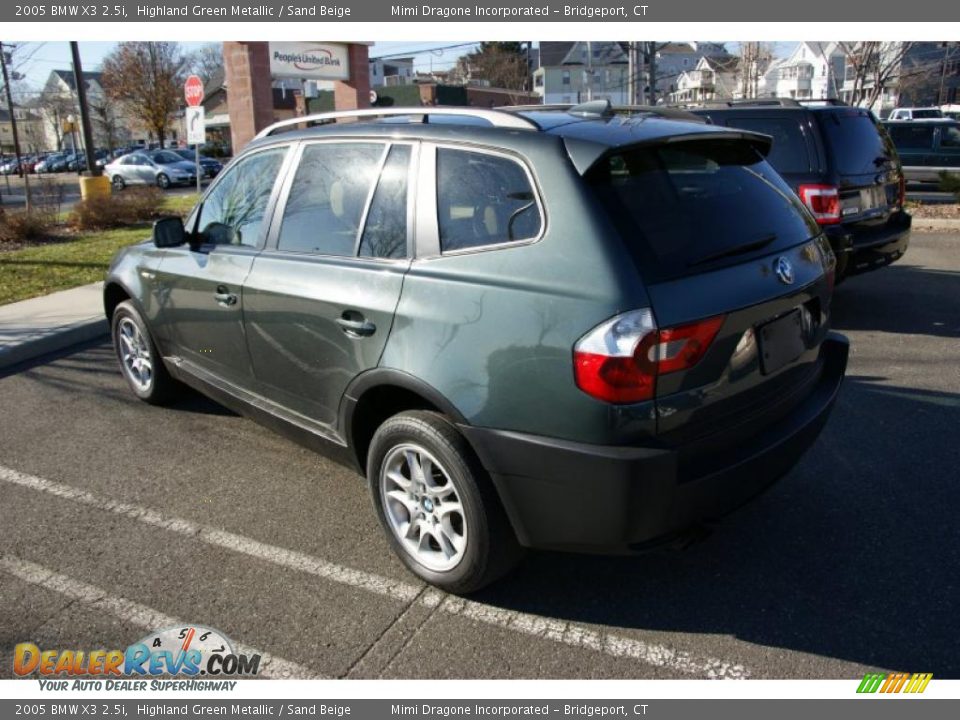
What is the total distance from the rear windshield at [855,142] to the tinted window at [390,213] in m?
4.78

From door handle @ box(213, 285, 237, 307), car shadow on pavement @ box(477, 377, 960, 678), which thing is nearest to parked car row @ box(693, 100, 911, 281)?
car shadow on pavement @ box(477, 377, 960, 678)

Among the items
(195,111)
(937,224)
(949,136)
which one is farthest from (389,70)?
(937,224)

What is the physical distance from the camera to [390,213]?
330cm

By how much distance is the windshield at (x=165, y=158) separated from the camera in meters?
31.6

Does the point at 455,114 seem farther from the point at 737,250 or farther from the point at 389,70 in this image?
the point at 389,70

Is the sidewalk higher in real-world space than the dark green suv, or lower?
lower

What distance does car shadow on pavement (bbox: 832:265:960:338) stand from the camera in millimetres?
6801

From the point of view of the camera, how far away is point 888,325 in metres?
6.84

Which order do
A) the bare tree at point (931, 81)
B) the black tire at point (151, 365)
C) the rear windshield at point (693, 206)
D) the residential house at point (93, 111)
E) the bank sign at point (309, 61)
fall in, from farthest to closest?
the residential house at point (93, 111) < the bare tree at point (931, 81) < the bank sign at point (309, 61) < the black tire at point (151, 365) < the rear windshield at point (693, 206)

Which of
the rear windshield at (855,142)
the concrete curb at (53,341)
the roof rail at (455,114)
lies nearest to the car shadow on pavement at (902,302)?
the rear windshield at (855,142)

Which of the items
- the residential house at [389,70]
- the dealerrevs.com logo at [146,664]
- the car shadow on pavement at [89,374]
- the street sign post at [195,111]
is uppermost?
the residential house at [389,70]

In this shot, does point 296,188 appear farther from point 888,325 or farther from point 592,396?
point 888,325

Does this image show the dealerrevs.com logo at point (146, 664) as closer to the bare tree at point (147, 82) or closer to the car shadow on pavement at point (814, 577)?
the car shadow on pavement at point (814, 577)

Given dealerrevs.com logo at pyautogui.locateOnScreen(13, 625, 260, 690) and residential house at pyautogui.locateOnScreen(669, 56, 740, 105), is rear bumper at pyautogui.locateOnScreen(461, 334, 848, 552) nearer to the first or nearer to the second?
dealerrevs.com logo at pyautogui.locateOnScreen(13, 625, 260, 690)
